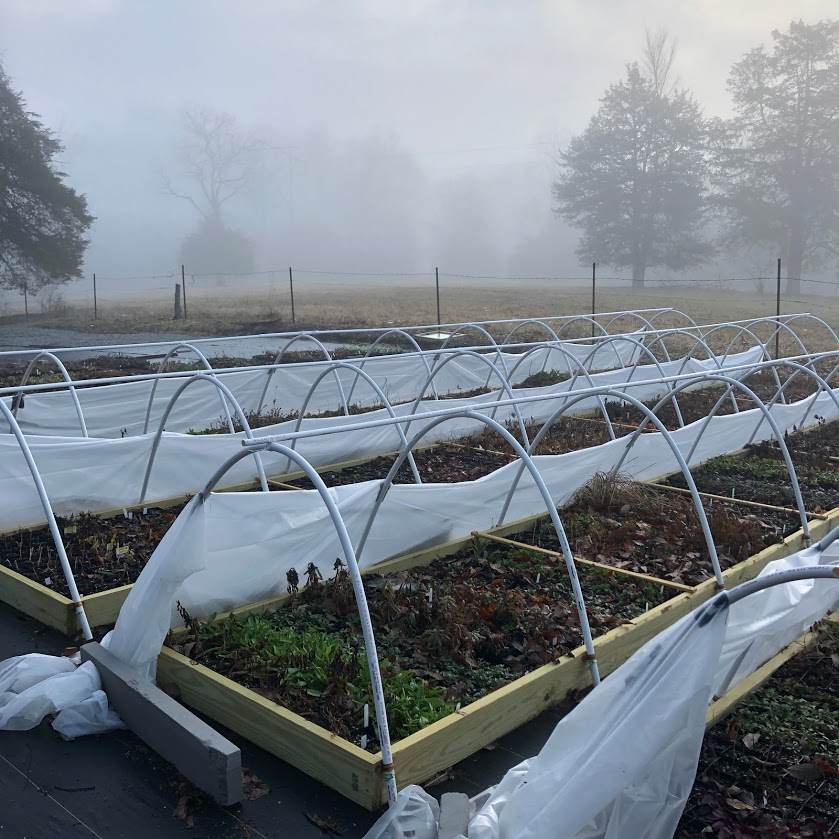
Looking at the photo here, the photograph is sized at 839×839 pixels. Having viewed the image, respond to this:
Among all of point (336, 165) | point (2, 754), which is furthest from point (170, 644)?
point (336, 165)

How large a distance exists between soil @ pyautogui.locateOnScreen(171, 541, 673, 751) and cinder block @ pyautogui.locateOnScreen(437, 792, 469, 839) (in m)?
0.84

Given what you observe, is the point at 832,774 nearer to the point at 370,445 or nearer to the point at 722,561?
the point at 722,561

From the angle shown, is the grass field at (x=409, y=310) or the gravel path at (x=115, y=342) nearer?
the gravel path at (x=115, y=342)

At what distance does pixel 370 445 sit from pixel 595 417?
14.2 feet

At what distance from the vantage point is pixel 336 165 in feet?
315

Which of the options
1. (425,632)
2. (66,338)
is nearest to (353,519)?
(425,632)

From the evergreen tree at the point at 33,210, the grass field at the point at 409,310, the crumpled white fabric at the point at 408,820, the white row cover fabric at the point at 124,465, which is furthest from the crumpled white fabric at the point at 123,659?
the evergreen tree at the point at 33,210

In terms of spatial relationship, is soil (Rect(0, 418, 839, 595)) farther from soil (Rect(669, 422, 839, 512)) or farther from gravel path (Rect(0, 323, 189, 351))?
gravel path (Rect(0, 323, 189, 351))

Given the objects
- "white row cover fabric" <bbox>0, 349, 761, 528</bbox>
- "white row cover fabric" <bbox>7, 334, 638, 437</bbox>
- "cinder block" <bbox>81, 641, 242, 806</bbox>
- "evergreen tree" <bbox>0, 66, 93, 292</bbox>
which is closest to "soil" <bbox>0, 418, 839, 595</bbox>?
"white row cover fabric" <bbox>0, 349, 761, 528</bbox>

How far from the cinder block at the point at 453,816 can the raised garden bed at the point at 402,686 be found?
1.77 ft

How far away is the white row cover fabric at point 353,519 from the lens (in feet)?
17.6

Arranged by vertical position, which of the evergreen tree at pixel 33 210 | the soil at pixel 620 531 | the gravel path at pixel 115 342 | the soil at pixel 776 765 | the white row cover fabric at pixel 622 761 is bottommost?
the soil at pixel 776 765

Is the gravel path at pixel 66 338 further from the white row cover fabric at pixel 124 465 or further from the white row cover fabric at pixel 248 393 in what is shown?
the white row cover fabric at pixel 124 465

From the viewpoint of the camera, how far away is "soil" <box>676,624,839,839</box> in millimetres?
3568
